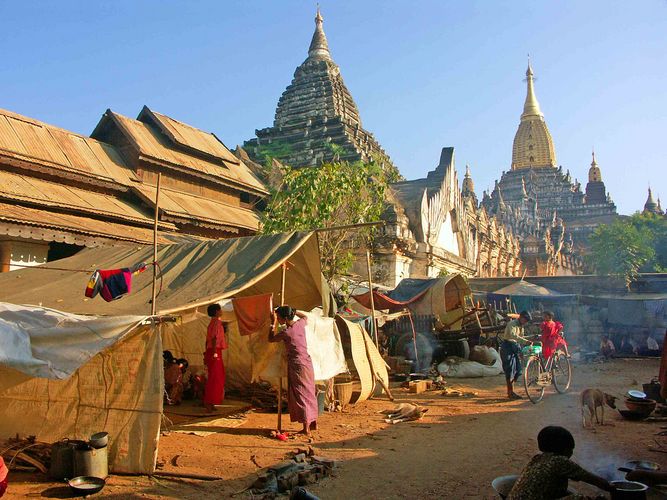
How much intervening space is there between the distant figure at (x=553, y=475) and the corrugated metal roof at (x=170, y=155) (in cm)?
1462

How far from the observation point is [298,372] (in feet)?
24.6

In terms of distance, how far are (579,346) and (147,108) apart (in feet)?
57.4

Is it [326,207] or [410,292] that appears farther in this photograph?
[410,292]

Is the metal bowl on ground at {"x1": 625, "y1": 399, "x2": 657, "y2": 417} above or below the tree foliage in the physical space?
below

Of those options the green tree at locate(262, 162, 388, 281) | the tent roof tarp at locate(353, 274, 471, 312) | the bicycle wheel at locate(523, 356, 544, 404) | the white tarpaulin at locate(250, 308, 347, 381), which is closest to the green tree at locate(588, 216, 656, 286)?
the tent roof tarp at locate(353, 274, 471, 312)

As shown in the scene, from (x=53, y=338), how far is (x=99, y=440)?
110 cm

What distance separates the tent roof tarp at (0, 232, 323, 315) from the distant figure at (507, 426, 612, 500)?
4.17 metres

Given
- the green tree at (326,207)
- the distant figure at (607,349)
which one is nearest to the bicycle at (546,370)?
the green tree at (326,207)

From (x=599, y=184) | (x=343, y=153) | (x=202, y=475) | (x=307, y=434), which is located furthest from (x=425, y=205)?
(x=599, y=184)

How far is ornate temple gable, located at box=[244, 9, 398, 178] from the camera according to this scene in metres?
24.5

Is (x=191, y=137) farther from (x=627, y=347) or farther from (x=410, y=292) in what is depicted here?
(x=627, y=347)

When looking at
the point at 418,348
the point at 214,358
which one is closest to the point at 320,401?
the point at 214,358

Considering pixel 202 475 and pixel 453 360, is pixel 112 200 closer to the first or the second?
pixel 453 360

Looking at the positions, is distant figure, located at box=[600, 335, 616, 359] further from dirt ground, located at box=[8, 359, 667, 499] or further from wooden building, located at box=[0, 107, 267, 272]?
wooden building, located at box=[0, 107, 267, 272]
